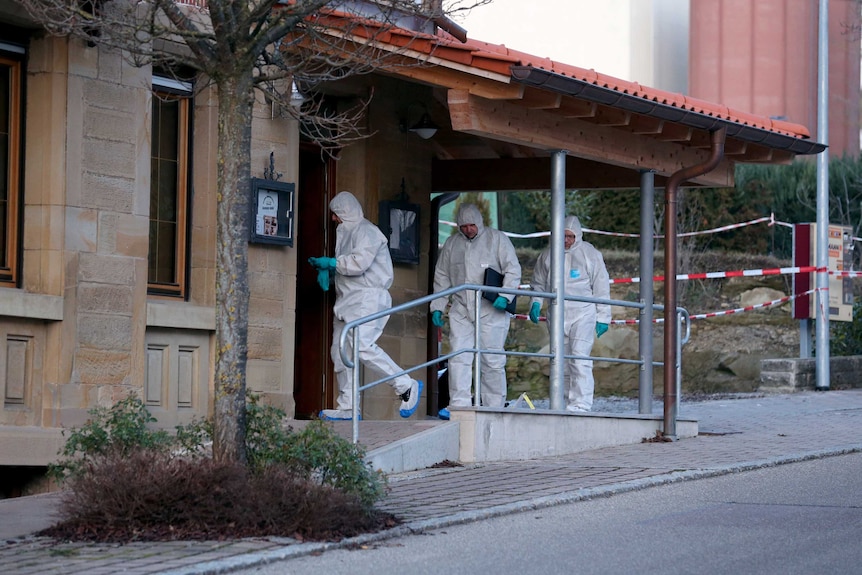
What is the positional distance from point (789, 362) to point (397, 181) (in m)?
8.72

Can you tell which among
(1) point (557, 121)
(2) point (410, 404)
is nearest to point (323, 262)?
(2) point (410, 404)

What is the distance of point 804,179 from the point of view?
28750 mm

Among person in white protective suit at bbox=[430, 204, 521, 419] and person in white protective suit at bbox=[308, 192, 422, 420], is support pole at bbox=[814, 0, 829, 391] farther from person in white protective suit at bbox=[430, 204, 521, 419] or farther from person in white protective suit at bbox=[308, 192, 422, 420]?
person in white protective suit at bbox=[308, 192, 422, 420]

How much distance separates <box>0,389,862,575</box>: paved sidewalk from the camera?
7.05 m

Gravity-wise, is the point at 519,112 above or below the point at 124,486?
above

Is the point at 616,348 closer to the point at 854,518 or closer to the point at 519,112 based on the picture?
the point at 519,112

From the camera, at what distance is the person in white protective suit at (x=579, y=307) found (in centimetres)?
1380

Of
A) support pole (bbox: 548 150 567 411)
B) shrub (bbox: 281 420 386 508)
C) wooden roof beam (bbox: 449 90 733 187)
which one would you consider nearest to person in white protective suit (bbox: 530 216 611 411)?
support pole (bbox: 548 150 567 411)

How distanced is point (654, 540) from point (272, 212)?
17.1 ft

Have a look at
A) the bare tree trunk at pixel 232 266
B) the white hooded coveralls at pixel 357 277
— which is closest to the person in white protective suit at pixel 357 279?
the white hooded coveralls at pixel 357 277

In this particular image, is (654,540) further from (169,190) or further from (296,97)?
(296,97)

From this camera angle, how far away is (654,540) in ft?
26.2

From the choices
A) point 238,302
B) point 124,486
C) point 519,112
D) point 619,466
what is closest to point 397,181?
point 519,112

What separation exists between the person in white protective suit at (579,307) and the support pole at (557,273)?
81cm
